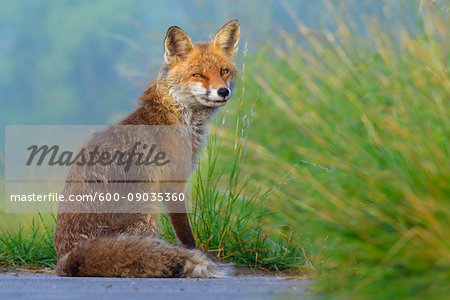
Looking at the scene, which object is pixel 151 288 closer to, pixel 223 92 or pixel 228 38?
pixel 223 92

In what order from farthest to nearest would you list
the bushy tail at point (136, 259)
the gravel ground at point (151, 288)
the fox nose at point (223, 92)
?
1. the fox nose at point (223, 92)
2. the bushy tail at point (136, 259)
3. the gravel ground at point (151, 288)

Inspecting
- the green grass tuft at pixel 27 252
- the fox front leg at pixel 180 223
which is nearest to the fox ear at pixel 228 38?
the fox front leg at pixel 180 223

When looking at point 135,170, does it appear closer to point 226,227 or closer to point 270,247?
point 226,227

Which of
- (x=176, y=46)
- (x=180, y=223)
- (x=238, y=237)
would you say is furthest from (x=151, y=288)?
(x=176, y=46)

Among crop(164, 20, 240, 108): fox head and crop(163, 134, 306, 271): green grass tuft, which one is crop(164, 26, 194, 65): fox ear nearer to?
crop(164, 20, 240, 108): fox head

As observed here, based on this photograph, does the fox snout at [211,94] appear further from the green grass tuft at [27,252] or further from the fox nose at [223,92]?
the green grass tuft at [27,252]

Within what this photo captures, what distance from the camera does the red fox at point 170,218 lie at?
13.8 feet

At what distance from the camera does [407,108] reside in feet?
11.2

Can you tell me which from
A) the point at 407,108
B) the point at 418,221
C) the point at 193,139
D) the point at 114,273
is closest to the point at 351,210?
the point at 418,221

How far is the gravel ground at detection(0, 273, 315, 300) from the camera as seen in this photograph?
3.21 metres

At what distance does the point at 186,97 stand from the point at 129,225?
4.47ft

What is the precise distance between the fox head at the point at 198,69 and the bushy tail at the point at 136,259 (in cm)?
149

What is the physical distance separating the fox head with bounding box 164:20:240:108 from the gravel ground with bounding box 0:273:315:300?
1727mm

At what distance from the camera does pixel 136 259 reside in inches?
165
